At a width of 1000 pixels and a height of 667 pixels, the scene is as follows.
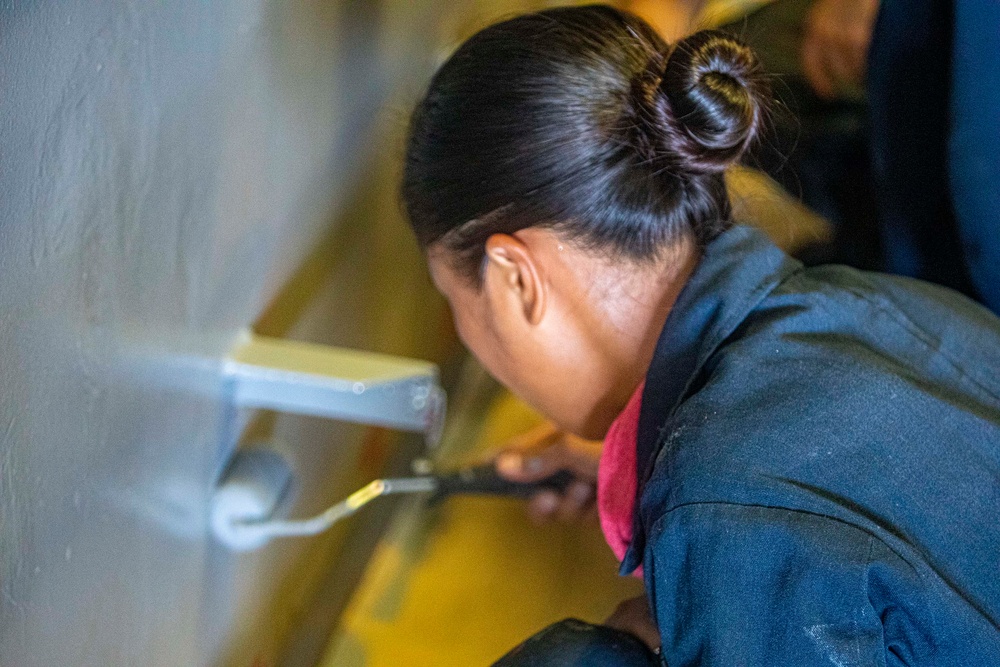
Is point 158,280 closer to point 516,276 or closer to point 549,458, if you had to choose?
point 516,276

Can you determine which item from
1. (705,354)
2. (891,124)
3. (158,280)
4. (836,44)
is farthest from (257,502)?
(836,44)

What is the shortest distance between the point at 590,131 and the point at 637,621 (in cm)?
35

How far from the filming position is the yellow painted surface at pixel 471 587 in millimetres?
888

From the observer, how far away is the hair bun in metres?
0.62

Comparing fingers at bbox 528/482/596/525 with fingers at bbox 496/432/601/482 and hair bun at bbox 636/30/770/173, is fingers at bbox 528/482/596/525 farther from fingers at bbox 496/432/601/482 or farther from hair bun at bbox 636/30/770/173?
hair bun at bbox 636/30/770/173

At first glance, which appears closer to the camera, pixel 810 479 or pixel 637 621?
pixel 810 479

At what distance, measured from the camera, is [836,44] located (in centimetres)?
125

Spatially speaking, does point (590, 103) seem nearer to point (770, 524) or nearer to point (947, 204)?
point (770, 524)

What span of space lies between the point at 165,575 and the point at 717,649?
38 cm

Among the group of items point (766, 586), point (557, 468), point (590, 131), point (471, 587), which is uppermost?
point (590, 131)

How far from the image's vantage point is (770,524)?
0.55 metres

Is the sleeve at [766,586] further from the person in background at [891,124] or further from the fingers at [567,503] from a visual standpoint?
the fingers at [567,503]

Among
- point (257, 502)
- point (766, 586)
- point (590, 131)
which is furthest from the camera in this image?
point (257, 502)

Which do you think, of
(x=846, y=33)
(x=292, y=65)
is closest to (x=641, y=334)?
(x=292, y=65)
